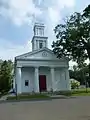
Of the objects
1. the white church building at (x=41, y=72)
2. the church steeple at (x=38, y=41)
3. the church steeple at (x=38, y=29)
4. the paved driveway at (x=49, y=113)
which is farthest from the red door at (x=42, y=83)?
the paved driveway at (x=49, y=113)

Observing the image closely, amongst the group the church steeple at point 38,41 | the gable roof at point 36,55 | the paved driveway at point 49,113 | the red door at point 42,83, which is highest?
the church steeple at point 38,41

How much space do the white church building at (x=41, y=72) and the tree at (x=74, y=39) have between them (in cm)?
201

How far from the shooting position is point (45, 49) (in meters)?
44.1

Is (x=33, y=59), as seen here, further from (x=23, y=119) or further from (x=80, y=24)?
(x=23, y=119)

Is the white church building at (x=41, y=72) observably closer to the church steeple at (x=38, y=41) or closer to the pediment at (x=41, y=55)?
the pediment at (x=41, y=55)

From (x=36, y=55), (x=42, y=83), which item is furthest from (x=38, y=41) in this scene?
(x=42, y=83)

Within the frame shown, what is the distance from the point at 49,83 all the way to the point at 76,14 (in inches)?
540

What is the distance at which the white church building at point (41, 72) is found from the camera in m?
42.2

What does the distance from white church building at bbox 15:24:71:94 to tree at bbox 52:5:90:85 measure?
2014mm

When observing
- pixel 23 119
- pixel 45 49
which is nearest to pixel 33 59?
pixel 45 49

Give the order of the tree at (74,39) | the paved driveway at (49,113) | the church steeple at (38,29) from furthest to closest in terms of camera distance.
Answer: the church steeple at (38,29), the tree at (74,39), the paved driveway at (49,113)

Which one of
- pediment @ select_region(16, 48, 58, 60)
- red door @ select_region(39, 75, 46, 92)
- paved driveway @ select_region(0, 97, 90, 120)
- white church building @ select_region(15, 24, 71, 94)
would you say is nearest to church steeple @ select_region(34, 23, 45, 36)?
white church building @ select_region(15, 24, 71, 94)

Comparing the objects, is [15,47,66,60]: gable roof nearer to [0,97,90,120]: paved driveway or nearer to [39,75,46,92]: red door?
[39,75,46,92]: red door

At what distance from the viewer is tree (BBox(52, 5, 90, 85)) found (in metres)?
38.6
